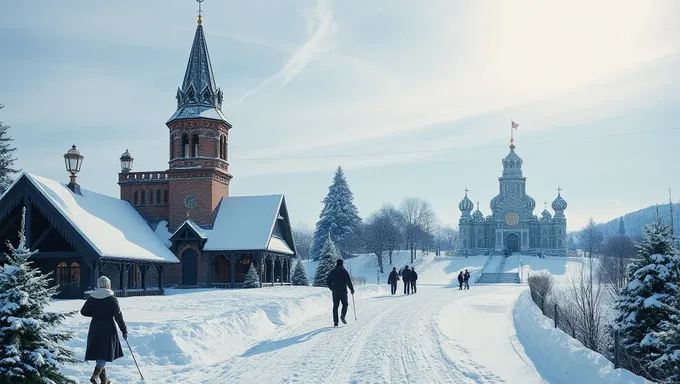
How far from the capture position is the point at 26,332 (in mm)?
7652

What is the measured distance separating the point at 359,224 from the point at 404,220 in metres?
20.8

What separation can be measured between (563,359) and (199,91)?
112 ft

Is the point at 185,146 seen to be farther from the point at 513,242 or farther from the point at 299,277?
the point at 513,242

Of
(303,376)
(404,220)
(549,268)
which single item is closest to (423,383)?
(303,376)

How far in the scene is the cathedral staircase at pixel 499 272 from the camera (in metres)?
59.4

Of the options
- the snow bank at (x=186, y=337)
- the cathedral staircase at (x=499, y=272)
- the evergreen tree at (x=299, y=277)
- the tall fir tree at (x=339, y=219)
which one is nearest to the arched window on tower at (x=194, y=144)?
the evergreen tree at (x=299, y=277)

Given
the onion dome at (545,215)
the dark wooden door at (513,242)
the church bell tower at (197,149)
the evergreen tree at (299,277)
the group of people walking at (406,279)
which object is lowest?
the evergreen tree at (299,277)

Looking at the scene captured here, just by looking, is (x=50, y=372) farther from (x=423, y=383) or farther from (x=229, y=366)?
(x=423, y=383)

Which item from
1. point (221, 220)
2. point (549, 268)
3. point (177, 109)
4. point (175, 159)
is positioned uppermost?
point (177, 109)

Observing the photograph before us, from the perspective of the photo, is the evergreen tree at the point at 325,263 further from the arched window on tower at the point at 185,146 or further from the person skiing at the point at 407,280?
the arched window on tower at the point at 185,146

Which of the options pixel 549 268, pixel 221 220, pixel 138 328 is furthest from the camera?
pixel 549 268

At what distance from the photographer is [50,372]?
7648 mm

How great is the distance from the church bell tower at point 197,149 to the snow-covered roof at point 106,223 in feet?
10.2

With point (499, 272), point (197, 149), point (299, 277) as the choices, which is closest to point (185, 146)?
point (197, 149)
